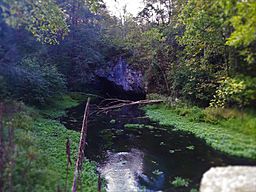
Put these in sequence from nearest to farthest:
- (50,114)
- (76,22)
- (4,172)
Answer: (4,172) → (50,114) → (76,22)

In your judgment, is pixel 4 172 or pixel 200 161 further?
pixel 200 161

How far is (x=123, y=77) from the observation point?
28188mm

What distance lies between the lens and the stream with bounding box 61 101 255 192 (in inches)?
334

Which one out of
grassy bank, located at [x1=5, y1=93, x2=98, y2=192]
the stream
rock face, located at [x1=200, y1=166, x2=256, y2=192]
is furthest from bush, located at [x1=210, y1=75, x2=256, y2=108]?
rock face, located at [x1=200, y1=166, x2=256, y2=192]

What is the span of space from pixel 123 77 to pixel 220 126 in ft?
51.9

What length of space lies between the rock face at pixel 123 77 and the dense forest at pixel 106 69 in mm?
471

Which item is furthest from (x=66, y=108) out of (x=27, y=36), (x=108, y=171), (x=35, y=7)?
(x=35, y=7)

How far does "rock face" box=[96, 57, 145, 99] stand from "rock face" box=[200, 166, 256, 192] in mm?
21039

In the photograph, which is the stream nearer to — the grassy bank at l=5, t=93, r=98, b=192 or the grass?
the grass

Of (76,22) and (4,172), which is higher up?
(76,22)

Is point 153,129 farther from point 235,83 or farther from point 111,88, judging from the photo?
point 111,88

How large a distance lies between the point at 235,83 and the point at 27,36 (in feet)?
34.1

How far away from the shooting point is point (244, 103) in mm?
12977

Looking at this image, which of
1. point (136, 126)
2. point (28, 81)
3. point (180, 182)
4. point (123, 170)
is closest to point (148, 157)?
point (123, 170)
